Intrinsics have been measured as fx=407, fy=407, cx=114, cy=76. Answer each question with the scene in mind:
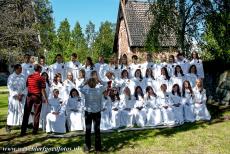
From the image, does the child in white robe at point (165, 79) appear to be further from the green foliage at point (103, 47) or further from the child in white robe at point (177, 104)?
the green foliage at point (103, 47)

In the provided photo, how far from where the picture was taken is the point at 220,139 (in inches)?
483

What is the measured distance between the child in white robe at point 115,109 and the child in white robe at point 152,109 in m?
1.09

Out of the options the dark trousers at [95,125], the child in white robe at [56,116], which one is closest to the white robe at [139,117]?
the child in white robe at [56,116]

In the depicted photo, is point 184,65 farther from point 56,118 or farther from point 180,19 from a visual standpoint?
point 56,118

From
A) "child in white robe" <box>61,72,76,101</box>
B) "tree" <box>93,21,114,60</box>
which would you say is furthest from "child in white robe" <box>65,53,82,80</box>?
"tree" <box>93,21,114,60</box>

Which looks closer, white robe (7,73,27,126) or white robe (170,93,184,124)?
white robe (7,73,27,126)

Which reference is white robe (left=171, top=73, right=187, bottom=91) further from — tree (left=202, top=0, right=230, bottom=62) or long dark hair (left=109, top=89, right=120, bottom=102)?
tree (left=202, top=0, right=230, bottom=62)

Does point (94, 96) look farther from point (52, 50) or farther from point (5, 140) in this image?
point (52, 50)

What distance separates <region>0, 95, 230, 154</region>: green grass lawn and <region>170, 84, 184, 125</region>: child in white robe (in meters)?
0.65

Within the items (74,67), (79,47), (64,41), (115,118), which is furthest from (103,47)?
(115,118)

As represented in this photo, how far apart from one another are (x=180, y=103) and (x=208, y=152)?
16.4 ft

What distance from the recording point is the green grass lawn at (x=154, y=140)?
447 inches

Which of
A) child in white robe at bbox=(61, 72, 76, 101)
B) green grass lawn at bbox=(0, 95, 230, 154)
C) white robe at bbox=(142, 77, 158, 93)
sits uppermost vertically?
white robe at bbox=(142, 77, 158, 93)

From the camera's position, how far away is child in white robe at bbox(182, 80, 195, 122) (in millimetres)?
15712
